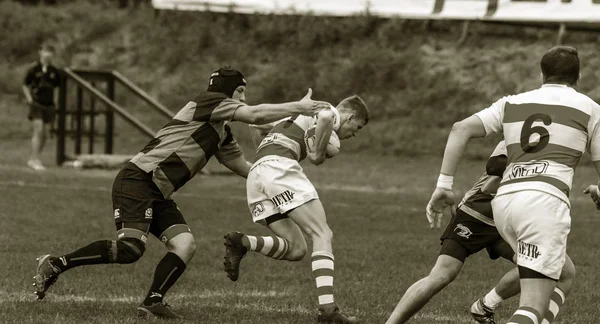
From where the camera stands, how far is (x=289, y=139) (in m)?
8.05

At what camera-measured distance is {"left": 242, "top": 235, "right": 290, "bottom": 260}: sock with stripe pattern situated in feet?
25.6

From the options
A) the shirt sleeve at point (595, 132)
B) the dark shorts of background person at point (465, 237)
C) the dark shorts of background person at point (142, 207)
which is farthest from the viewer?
the dark shorts of background person at point (142, 207)

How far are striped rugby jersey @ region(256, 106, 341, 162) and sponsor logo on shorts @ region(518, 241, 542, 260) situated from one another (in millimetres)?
2395

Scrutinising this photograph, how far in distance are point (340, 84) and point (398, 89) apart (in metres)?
1.28

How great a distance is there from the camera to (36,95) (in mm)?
19359

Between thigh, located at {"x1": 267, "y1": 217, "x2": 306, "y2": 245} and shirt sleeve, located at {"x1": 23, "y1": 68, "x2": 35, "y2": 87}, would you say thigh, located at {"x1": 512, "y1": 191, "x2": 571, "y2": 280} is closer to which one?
thigh, located at {"x1": 267, "y1": 217, "x2": 306, "y2": 245}

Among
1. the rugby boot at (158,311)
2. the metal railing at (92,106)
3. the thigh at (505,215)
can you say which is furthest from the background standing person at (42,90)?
the thigh at (505,215)

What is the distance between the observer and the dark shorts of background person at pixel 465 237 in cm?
685

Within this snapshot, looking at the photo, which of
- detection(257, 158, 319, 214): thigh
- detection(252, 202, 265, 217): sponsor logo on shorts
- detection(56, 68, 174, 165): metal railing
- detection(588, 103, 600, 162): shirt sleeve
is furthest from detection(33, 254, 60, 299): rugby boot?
detection(56, 68, 174, 165): metal railing

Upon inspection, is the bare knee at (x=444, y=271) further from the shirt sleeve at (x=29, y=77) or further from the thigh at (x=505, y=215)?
the shirt sleeve at (x=29, y=77)

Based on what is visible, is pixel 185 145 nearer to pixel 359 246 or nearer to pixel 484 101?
pixel 359 246

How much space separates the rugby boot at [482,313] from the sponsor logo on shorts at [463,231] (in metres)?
0.69

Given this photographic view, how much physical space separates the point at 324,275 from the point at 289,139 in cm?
101

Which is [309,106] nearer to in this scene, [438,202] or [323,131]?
[323,131]
